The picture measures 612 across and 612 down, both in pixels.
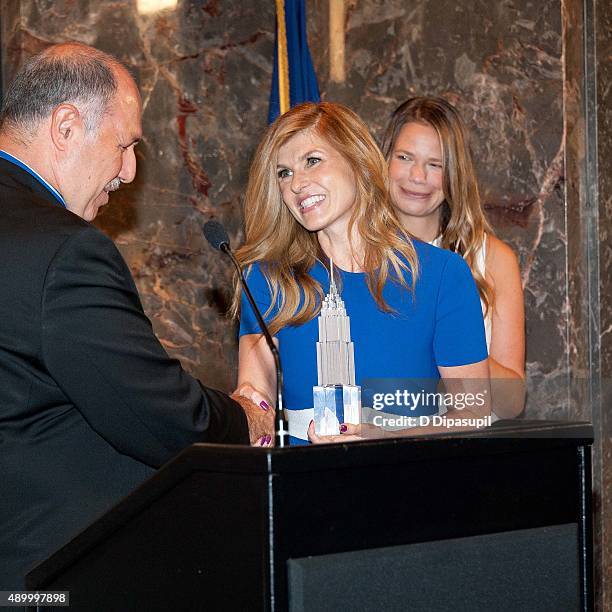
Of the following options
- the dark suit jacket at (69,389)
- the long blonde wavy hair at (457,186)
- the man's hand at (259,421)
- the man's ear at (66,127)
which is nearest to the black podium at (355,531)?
the dark suit jacket at (69,389)

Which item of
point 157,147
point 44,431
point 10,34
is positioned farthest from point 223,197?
point 44,431

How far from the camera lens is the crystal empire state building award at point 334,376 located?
2.13m

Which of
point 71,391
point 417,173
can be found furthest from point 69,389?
point 417,173

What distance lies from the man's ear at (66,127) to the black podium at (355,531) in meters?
1.01

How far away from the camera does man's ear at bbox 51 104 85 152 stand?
7.98 feet

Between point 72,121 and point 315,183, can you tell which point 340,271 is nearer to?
point 315,183

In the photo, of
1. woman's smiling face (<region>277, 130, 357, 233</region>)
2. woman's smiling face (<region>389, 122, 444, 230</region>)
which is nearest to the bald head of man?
woman's smiling face (<region>277, 130, 357, 233</region>)

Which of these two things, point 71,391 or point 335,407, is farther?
point 335,407

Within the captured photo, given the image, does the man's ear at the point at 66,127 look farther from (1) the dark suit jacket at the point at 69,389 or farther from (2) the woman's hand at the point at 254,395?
(2) the woman's hand at the point at 254,395

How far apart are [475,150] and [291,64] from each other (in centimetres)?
91

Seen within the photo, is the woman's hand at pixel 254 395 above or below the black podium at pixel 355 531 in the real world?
above

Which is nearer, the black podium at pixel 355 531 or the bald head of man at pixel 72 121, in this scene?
the black podium at pixel 355 531

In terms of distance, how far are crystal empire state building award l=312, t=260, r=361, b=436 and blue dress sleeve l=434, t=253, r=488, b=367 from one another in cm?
38

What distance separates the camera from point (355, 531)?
1650 millimetres
